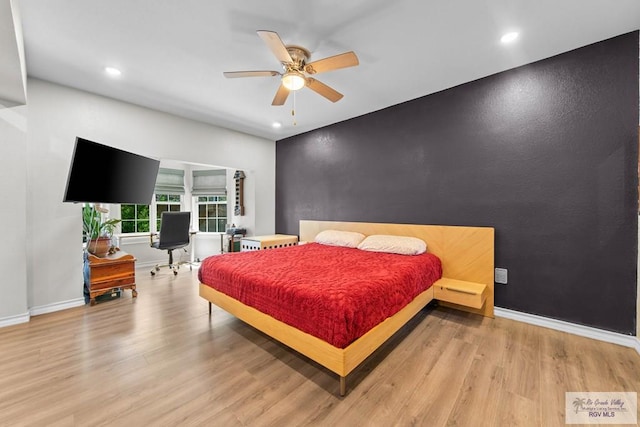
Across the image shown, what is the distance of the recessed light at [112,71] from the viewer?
8.71 ft

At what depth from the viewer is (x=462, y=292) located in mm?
2643

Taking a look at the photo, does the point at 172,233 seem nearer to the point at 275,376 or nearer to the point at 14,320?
the point at 14,320

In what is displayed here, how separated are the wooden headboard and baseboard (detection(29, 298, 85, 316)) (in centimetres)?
416

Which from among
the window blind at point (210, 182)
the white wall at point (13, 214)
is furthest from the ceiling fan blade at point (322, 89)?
the window blind at point (210, 182)

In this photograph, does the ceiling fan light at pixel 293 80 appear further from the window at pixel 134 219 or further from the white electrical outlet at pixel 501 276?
the window at pixel 134 219

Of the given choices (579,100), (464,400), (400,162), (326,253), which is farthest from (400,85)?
(464,400)

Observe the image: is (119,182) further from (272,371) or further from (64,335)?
(272,371)

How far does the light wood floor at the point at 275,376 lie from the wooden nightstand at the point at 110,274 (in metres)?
0.54

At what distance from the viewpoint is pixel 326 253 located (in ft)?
10.7

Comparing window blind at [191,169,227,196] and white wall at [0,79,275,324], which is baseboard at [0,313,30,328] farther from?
window blind at [191,169,227,196]

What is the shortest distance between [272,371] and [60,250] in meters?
3.04

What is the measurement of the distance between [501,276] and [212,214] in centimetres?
569

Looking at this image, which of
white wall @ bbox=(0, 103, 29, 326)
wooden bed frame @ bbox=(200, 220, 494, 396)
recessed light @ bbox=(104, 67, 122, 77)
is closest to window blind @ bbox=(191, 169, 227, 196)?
wooden bed frame @ bbox=(200, 220, 494, 396)

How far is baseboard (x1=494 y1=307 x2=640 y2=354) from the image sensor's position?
2.15 metres
